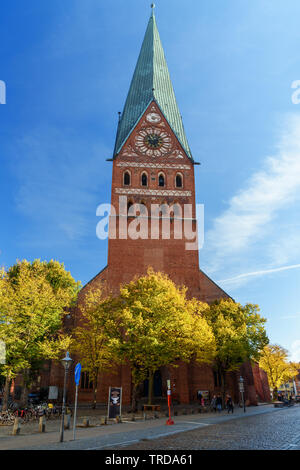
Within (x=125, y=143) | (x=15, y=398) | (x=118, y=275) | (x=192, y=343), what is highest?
(x=125, y=143)

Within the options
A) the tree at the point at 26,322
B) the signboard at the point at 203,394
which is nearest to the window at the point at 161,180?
the tree at the point at 26,322

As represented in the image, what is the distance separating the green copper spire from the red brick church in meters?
0.19

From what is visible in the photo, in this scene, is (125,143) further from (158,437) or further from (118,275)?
(158,437)

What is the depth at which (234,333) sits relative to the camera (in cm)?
3109

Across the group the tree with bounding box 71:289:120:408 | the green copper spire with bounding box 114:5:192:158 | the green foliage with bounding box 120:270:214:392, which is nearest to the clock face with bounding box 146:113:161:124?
the green copper spire with bounding box 114:5:192:158

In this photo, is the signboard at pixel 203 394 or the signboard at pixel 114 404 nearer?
the signboard at pixel 114 404

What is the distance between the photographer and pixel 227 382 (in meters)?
36.1

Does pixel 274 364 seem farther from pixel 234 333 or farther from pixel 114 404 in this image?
pixel 114 404

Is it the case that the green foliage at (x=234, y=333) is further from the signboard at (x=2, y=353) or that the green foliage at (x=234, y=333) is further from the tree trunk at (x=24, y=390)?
the signboard at (x=2, y=353)

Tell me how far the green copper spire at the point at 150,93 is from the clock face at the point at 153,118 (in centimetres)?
101

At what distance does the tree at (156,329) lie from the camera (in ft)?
82.4

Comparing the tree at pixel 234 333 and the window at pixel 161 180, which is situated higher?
the window at pixel 161 180
